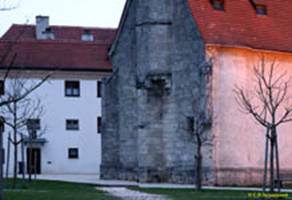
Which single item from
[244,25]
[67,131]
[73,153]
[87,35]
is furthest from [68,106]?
[244,25]

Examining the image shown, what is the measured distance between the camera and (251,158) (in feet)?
183

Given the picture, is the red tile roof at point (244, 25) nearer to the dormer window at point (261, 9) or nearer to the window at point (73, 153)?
the dormer window at point (261, 9)

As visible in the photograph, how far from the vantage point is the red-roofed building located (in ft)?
181

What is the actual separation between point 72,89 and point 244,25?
28.1m

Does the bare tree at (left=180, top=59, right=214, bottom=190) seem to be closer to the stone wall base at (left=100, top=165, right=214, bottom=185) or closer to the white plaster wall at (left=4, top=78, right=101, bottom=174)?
the stone wall base at (left=100, top=165, right=214, bottom=185)

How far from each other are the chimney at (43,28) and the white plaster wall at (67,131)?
19.6m

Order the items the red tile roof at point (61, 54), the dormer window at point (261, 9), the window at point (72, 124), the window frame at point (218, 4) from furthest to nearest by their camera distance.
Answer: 1. the window at point (72, 124)
2. the red tile roof at point (61, 54)
3. the dormer window at point (261, 9)
4. the window frame at point (218, 4)

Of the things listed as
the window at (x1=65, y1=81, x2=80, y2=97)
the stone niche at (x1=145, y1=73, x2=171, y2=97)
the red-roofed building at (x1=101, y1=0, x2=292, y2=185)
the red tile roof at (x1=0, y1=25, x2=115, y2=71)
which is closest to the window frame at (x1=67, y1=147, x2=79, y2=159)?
the window at (x1=65, y1=81, x2=80, y2=97)

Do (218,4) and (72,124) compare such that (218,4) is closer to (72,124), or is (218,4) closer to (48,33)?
(72,124)

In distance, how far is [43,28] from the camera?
10244 centimetres

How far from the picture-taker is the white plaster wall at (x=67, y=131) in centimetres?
8181

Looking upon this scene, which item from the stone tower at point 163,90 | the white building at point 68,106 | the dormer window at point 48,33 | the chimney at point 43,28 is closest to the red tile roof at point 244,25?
the stone tower at point 163,90

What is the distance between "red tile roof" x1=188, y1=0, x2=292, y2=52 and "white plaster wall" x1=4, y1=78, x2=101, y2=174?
26.0 m

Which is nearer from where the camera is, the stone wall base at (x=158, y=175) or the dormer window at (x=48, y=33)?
the stone wall base at (x=158, y=175)
